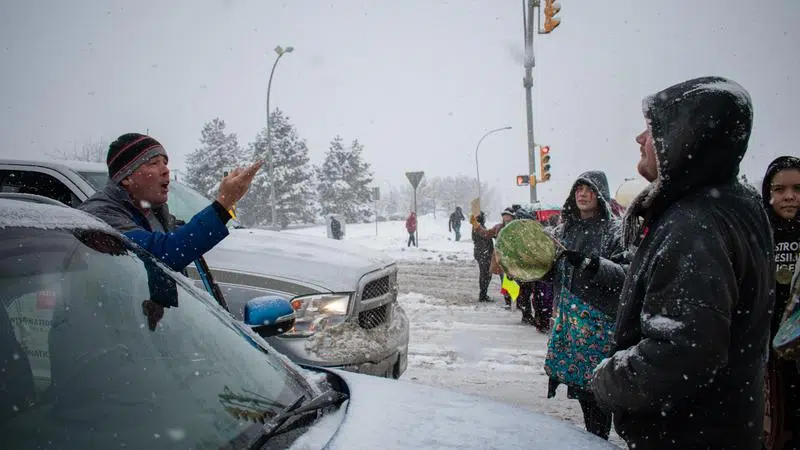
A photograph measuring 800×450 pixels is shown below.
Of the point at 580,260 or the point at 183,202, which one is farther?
the point at 183,202

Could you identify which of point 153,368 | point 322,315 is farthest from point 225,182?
point 322,315

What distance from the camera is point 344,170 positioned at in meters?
61.0

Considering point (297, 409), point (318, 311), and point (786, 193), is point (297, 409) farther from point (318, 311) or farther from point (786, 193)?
point (786, 193)

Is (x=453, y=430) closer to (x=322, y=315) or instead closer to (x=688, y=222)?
(x=688, y=222)

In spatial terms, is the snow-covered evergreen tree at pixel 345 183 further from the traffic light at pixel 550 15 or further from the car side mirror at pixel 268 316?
the car side mirror at pixel 268 316

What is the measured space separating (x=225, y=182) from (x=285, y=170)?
51.2 metres

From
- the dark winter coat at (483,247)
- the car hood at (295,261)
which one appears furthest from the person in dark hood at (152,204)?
the dark winter coat at (483,247)

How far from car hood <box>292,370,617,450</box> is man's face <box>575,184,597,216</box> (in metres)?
2.05

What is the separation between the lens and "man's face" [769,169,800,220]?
10.3ft

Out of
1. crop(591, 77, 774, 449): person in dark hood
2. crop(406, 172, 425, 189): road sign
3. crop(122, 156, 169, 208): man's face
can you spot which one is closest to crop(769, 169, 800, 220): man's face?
crop(591, 77, 774, 449): person in dark hood

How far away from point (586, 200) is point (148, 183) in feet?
9.25

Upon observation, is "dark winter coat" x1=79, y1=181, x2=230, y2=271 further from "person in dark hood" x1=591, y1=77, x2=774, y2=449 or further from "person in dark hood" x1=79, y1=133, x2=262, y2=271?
"person in dark hood" x1=591, y1=77, x2=774, y2=449

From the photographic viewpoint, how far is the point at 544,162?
17484 millimetres

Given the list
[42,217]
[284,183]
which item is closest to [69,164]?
[42,217]
